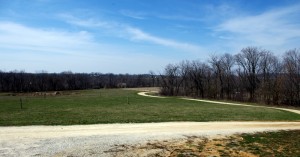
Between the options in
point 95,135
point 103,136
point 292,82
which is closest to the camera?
point 103,136

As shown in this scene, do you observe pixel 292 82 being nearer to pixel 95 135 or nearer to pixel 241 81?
pixel 241 81

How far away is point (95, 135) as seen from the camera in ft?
55.5

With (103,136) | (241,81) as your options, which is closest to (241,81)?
(241,81)

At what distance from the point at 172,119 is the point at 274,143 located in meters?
9.21

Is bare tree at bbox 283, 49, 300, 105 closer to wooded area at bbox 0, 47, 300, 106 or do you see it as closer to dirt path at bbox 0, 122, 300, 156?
wooded area at bbox 0, 47, 300, 106

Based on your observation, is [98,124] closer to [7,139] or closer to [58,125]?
[58,125]

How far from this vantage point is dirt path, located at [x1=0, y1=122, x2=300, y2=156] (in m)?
13.5

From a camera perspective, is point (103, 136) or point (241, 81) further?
point (241, 81)

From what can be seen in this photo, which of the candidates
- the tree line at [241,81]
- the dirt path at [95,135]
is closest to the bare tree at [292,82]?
the tree line at [241,81]

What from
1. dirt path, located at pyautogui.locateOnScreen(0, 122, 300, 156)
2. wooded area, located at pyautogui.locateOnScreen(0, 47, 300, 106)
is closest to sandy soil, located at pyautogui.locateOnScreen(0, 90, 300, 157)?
dirt path, located at pyautogui.locateOnScreen(0, 122, 300, 156)

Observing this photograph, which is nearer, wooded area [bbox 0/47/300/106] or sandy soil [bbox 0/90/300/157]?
sandy soil [bbox 0/90/300/157]

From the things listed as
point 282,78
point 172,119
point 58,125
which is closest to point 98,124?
point 58,125

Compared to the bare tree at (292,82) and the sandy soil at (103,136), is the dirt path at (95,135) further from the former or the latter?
the bare tree at (292,82)

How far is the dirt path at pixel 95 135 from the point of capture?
13508mm
